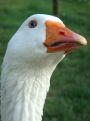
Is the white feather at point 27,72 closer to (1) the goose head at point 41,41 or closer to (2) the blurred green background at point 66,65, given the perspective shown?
(1) the goose head at point 41,41

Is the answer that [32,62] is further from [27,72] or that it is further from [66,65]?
[66,65]

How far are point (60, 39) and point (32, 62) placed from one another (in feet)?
0.75

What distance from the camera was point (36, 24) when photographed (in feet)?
9.98

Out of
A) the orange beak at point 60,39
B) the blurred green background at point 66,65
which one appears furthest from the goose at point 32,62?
the blurred green background at point 66,65

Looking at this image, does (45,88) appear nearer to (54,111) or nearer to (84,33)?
(54,111)

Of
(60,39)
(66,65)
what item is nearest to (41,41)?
(60,39)

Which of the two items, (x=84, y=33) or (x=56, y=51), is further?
(x=84, y=33)

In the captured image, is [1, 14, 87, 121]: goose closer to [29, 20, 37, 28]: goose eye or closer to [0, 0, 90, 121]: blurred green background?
[29, 20, 37, 28]: goose eye

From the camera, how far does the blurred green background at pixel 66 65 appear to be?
18.3 ft

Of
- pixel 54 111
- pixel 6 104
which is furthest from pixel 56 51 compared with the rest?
pixel 54 111

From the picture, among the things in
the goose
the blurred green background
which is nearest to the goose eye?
the goose

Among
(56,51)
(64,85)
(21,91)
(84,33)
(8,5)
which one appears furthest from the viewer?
(8,5)

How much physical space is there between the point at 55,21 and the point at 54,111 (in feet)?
8.59

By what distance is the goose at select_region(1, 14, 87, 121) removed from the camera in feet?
9.73
